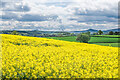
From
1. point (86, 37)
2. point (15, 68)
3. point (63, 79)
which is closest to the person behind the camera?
point (63, 79)

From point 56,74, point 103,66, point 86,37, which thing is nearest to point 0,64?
point 56,74

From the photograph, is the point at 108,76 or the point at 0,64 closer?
the point at 108,76

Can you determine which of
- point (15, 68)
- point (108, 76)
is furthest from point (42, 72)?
point (108, 76)

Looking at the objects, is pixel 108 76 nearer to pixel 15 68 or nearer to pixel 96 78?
pixel 96 78

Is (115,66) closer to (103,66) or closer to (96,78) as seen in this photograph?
(103,66)

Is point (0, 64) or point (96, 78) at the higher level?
point (0, 64)

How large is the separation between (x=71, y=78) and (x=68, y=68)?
2.29ft

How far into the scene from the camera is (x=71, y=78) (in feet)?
19.1

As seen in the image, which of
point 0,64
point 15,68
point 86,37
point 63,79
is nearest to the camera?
point 63,79

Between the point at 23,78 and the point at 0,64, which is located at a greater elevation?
the point at 0,64

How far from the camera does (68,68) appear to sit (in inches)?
254

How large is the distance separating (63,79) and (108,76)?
1.95 metres

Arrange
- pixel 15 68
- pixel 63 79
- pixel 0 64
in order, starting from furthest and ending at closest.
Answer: pixel 0 64 → pixel 15 68 → pixel 63 79

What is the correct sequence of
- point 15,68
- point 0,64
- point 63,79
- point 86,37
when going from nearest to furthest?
point 63,79
point 15,68
point 0,64
point 86,37
